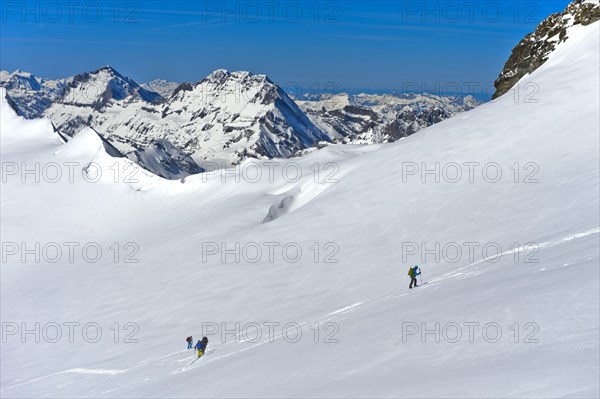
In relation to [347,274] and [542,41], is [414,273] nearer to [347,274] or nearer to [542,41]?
[347,274]

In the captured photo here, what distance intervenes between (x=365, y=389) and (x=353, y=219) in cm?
2998

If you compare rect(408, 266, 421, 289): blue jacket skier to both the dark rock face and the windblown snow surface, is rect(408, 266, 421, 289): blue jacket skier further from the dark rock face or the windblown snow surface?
the dark rock face

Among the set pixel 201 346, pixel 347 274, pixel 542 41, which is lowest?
pixel 201 346

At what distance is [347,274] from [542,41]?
39090 mm

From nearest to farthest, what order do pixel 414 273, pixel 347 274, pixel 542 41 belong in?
1. pixel 414 273
2. pixel 347 274
3. pixel 542 41

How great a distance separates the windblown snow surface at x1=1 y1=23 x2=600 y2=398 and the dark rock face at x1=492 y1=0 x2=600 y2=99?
1.86 metres

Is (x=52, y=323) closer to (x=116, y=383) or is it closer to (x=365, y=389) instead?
(x=116, y=383)

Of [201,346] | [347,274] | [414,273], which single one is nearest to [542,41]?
[347,274]

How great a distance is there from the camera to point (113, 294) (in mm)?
48750

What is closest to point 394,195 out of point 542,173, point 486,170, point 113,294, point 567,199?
point 486,170

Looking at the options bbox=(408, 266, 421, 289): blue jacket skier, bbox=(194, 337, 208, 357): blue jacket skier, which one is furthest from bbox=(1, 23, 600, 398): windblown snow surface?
bbox=(408, 266, 421, 289): blue jacket skier

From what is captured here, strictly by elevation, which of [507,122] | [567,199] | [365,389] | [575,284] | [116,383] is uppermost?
[507,122]

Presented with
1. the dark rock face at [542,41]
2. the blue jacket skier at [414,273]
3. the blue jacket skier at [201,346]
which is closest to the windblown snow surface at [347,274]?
the blue jacket skier at [201,346]

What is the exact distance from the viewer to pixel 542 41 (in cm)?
6378
